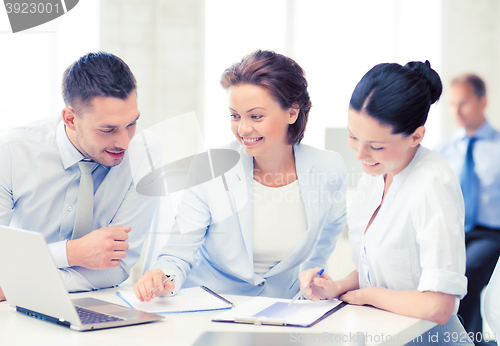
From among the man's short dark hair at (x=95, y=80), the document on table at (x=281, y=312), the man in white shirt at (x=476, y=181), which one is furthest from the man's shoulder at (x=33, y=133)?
the man in white shirt at (x=476, y=181)

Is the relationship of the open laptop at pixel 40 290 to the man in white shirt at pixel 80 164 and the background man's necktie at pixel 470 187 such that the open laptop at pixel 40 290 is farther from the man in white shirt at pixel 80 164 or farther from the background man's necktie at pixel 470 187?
the background man's necktie at pixel 470 187

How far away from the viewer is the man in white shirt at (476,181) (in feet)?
8.76

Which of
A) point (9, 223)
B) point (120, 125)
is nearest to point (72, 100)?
point (120, 125)

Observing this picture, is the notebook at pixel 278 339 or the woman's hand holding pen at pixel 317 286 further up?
the notebook at pixel 278 339

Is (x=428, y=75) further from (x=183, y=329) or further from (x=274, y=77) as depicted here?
(x=183, y=329)

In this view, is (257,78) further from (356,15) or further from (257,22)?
(356,15)

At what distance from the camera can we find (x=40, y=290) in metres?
1.05

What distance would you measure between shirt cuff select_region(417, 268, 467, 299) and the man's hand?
0.83 m

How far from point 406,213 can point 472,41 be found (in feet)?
12.4

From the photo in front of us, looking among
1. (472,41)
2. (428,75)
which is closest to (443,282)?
(428,75)

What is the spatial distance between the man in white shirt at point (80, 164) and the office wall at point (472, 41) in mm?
3662

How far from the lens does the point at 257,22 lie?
3807 millimetres

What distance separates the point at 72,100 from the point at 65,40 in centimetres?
174

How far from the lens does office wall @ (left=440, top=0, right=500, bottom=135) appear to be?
4316mm
